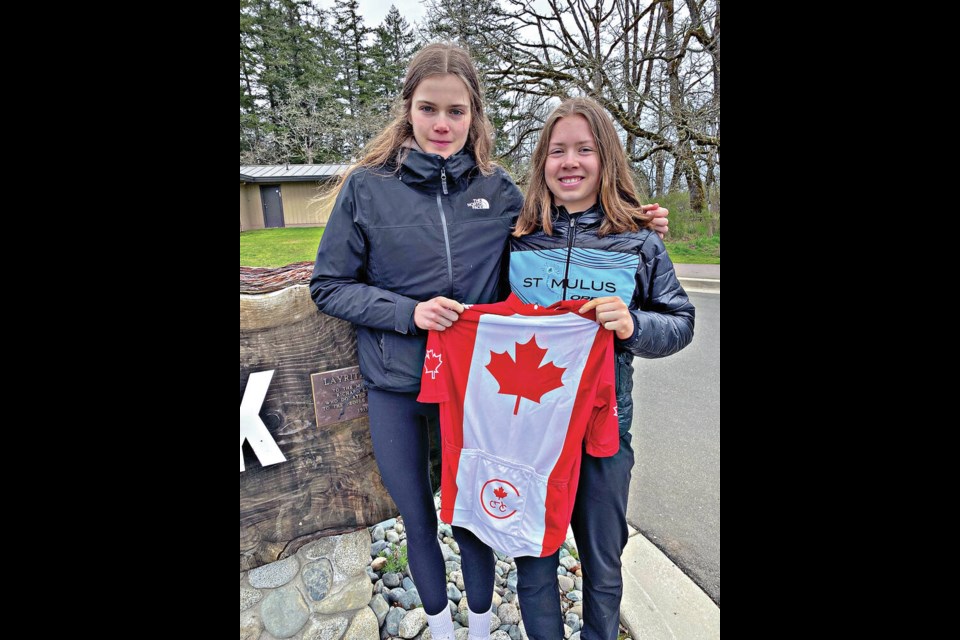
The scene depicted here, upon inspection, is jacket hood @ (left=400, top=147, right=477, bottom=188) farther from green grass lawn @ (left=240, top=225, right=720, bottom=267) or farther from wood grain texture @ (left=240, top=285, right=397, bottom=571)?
green grass lawn @ (left=240, top=225, right=720, bottom=267)

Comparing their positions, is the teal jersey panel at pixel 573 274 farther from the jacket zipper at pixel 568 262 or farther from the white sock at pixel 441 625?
the white sock at pixel 441 625

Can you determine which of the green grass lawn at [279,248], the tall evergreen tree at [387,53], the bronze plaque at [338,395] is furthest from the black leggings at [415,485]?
the tall evergreen tree at [387,53]

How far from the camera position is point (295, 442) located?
2.40 m

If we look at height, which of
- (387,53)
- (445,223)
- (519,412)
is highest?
(387,53)

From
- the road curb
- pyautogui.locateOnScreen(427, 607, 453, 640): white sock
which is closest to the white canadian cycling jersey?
pyautogui.locateOnScreen(427, 607, 453, 640): white sock

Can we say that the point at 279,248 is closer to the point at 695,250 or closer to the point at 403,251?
the point at 695,250

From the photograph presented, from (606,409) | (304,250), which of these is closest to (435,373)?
(606,409)

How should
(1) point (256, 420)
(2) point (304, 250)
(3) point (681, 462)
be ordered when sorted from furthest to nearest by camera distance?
(2) point (304, 250)
(3) point (681, 462)
(1) point (256, 420)

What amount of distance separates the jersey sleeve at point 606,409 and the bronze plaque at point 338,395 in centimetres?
126

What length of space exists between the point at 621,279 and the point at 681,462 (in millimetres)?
2977

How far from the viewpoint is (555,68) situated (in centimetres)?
1495
